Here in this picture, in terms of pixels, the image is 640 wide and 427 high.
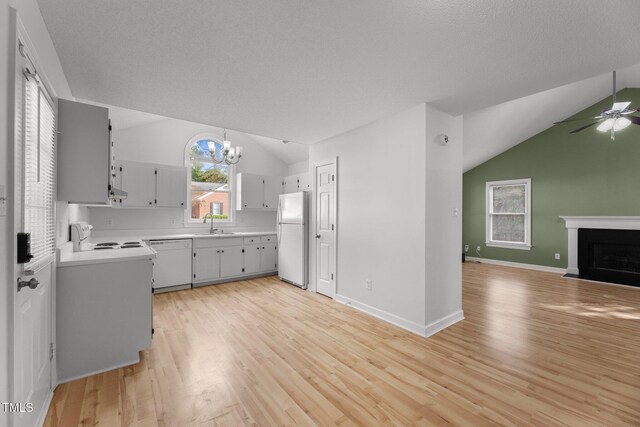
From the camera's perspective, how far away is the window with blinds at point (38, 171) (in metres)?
1.48

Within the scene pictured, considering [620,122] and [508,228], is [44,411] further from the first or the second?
[508,228]

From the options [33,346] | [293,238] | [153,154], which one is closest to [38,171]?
[33,346]

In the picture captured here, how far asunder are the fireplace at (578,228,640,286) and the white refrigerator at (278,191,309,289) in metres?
5.60

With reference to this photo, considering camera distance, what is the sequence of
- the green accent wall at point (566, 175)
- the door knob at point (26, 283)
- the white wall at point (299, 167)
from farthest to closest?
the white wall at point (299, 167)
the green accent wall at point (566, 175)
the door knob at point (26, 283)

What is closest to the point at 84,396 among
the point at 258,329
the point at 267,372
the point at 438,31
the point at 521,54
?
the point at 267,372

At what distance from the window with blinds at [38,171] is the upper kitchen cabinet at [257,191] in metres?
3.81

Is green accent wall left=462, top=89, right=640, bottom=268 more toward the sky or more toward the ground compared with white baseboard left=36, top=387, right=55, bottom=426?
more toward the sky

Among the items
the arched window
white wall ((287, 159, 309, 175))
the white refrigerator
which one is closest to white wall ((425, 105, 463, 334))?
the white refrigerator

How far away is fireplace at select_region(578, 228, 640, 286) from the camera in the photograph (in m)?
5.18

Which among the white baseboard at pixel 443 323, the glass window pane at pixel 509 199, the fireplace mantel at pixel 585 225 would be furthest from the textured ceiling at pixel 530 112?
the white baseboard at pixel 443 323

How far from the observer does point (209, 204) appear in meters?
5.88

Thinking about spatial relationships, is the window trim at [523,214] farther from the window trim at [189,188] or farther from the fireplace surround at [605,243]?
the window trim at [189,188]

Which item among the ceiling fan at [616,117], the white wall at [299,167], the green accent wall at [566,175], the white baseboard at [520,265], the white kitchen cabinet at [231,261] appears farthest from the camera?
the white wall at [299,167]

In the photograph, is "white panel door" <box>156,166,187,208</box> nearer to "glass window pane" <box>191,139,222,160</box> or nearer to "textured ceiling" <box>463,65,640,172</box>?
"glass window pane" <box>191,139,222,160</box>
